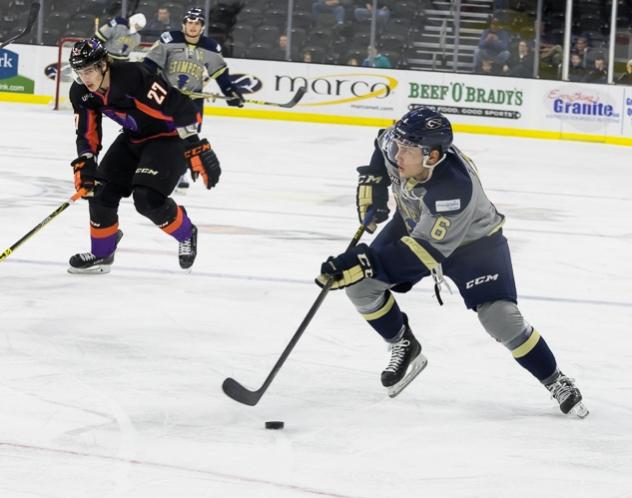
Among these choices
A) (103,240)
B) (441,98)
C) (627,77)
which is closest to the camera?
(103,240)

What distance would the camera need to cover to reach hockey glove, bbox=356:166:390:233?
393cm

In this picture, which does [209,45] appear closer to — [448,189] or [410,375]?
[410,375]

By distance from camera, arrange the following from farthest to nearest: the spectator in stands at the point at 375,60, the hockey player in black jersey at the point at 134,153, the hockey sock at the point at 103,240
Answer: the spectator in stands at the point at 375,60 < the hockey sock at the point at 103,240 < the hockey player in black jersey at the point at 134,153

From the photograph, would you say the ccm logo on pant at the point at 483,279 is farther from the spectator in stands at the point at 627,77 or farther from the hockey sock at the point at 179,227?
the spectator in stands at the point at 627,77

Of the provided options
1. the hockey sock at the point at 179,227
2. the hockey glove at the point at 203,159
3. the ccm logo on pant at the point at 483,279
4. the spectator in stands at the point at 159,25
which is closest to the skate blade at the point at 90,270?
the hockey sock at the point at 179,227

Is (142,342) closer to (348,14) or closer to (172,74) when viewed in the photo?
(172,74)

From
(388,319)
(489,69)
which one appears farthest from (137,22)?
(388,319)

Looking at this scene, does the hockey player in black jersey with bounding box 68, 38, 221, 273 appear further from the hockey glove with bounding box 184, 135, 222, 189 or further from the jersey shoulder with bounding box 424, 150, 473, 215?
the jersey shoulder with bounding box 424, 150, 473, 215

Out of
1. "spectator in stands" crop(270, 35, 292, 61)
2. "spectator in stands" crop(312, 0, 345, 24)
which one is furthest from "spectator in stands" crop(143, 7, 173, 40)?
"spectator in stands" crop(312, 0, 345, 24)

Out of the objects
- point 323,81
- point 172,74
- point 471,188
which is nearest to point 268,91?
point 323,81

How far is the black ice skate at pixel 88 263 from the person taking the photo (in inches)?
219

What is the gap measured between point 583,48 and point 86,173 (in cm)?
1023

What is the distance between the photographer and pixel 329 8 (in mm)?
15234

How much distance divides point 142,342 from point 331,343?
67 cm
